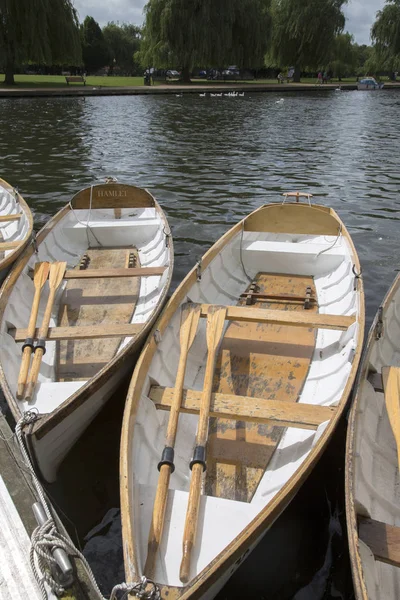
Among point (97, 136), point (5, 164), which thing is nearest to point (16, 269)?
point (5, 164)

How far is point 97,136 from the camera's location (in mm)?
24234

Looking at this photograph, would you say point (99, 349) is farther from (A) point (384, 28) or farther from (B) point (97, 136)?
(A) point (384, 28)

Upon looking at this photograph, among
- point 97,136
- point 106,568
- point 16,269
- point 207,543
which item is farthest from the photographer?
point 97,136

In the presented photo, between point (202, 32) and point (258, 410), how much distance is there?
148ft

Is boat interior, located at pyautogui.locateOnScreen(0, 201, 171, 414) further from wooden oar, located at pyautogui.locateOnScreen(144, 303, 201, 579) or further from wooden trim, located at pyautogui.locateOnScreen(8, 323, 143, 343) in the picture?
wooden oar, located at pyautogui.locateOnScreen(144, 303, 201, 579)

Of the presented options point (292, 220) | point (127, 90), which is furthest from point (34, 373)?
point (127, 90)

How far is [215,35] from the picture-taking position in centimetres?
4219

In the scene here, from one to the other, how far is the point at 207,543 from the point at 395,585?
151cm

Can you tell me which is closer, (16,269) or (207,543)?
(207,543)

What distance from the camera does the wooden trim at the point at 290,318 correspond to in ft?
19.4

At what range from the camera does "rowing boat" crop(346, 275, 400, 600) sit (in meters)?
3.37

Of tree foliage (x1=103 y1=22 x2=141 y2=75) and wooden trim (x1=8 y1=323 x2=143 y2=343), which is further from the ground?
tree foliage (x1=103 y1=22 x2=141 y2=75)

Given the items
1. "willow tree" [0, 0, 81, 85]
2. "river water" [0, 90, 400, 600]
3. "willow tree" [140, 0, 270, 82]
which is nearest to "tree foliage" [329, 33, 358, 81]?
"willow tree" [140, 0, 270, 82]

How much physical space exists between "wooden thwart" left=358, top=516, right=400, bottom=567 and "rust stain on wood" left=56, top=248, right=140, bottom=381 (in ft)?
11.6
